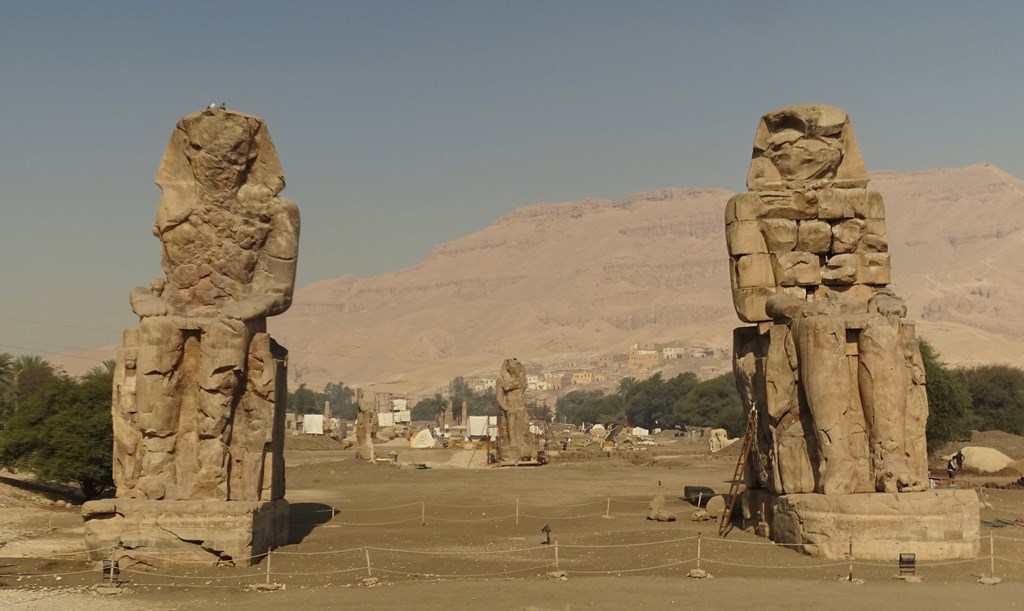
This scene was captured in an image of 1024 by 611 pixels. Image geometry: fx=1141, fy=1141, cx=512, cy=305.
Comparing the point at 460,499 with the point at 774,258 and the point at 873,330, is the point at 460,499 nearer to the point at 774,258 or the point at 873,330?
the point at 774,258

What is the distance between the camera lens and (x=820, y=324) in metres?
13.1

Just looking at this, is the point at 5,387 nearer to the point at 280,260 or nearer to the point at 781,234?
the point at 280,260

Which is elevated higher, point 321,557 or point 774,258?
point 774,258

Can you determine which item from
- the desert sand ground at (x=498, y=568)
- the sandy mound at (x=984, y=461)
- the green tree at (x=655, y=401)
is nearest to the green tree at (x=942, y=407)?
the sandy mound at (x=984, y=461)

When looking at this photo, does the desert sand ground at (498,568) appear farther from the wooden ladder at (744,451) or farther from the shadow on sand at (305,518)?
the wooden ladder at (744,451)

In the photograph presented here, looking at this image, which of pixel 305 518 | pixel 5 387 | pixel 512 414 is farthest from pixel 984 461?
pixel 5 387

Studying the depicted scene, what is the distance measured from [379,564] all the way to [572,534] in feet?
11.4

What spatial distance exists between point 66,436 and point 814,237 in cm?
1361

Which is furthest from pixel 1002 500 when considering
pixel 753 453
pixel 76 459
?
pixel 76 459

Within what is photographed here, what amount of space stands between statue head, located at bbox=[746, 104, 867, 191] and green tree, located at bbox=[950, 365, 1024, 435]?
115 ft

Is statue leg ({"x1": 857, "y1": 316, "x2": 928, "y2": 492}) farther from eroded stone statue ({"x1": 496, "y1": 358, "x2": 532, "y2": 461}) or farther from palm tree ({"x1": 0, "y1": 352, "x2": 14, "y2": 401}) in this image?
palm tree ({"x1": 0, "y1": 352, "x2": 14, "y2": 401})

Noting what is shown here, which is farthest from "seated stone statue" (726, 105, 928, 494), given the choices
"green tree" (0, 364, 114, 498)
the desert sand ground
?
"green tree" (0, 364, 114, 498)

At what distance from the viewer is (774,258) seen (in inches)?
602

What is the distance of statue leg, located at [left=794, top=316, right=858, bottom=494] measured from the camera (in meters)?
13.1
